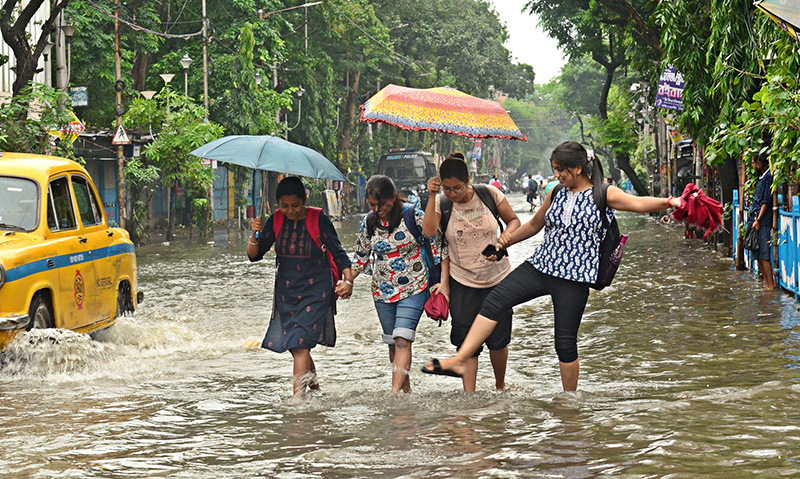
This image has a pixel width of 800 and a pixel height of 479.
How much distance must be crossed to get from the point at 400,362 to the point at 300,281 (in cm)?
91

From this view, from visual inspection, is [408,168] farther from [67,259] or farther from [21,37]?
[67,259]

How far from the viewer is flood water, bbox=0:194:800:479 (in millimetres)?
5340

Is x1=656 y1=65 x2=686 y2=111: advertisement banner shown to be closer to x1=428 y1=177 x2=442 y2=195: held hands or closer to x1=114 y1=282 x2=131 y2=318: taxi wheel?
x1=114 y1=282 x2=131 y2=318: taxi wheel

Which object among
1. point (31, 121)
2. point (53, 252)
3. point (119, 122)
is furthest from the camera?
point (119, 122)

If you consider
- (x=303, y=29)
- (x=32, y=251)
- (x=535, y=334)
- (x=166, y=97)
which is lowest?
(x=535, y=334)

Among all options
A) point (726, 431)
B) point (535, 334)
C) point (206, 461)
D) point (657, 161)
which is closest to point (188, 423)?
point (206, 461)

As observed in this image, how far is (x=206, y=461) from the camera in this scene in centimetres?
554

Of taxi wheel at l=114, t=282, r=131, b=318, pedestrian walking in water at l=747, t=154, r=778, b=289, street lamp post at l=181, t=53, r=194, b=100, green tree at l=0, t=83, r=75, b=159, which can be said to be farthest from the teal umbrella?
street lamp post at l=181, t=53, r=194, b=100

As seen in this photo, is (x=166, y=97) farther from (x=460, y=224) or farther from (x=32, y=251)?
(x=460, y=224)

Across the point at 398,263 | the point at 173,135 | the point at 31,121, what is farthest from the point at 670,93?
the point at 398,263

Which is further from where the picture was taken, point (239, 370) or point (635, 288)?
point (635, 288)

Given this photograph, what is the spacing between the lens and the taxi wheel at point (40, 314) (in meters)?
8.00

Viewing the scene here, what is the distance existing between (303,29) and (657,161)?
15.3 m

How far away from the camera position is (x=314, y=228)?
7.14 metres
